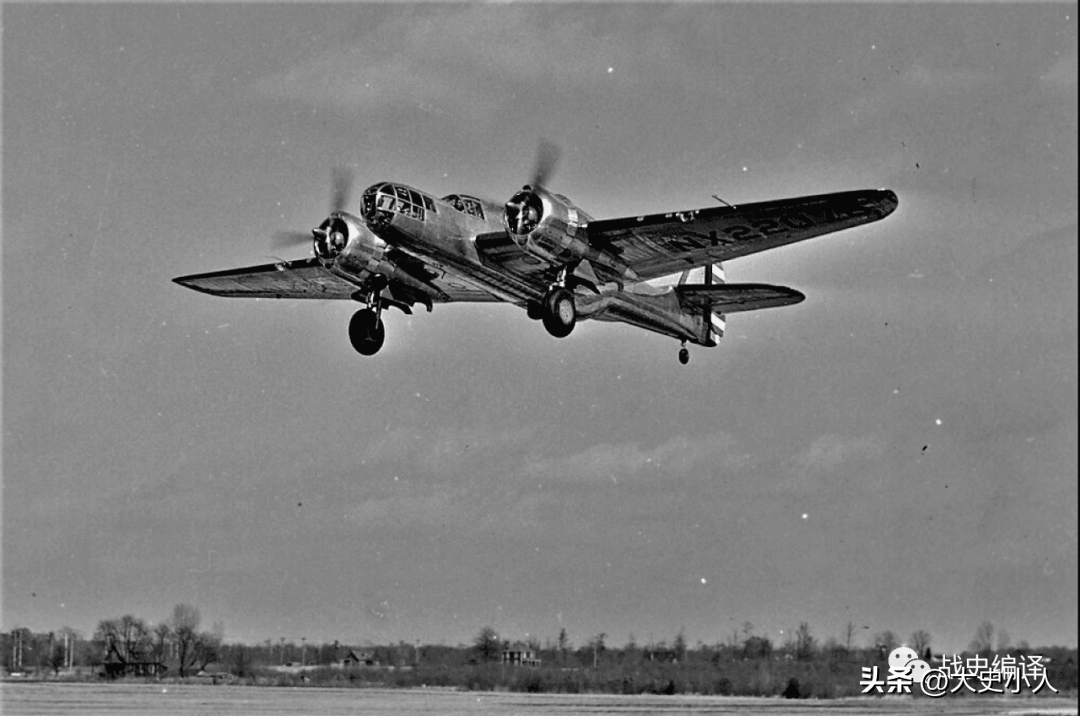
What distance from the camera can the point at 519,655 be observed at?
1538 inches

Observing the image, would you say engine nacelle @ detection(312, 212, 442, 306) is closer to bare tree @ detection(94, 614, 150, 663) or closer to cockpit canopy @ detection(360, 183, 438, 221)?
cockpit canopy @ detection(360, 183, 438, 221)

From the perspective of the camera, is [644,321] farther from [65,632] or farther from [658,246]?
[65,632]

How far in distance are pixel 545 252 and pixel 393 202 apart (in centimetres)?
350

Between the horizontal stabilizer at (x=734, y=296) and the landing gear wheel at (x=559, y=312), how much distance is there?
5.67 meters

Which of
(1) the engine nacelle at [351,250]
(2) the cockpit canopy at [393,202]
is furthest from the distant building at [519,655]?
(2) the cockpit canopy at [393,202]

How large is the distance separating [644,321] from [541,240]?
6.55 meters

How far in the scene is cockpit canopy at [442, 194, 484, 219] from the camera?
31.2m

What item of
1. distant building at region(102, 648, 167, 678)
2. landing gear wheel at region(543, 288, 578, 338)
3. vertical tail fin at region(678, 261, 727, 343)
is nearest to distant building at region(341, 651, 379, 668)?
distant building at region(102, 648, 167, 678)

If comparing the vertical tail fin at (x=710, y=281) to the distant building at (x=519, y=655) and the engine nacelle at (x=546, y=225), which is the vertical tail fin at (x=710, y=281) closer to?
the engine nacelle at (x=546, y=225)

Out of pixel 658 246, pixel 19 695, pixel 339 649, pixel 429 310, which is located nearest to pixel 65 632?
pixel 19 695

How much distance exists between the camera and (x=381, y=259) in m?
32.9

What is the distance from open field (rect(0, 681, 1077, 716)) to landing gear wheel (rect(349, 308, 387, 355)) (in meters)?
8.46

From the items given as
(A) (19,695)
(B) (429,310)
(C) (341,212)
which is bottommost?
(A) (19,695)

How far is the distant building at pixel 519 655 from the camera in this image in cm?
3875
